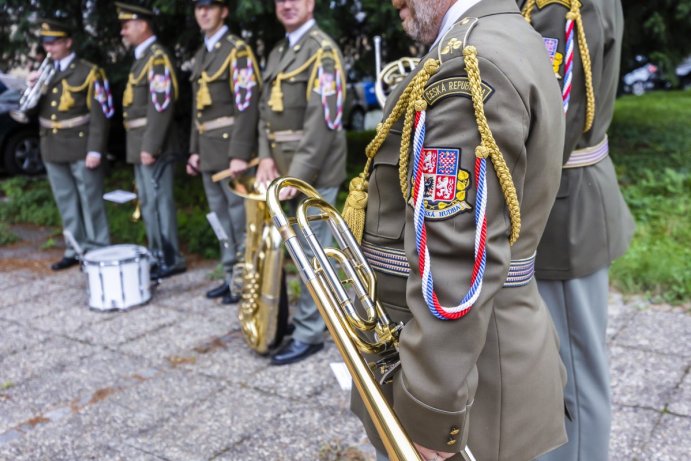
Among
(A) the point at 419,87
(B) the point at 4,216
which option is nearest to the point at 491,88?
(A) the point at 419,87

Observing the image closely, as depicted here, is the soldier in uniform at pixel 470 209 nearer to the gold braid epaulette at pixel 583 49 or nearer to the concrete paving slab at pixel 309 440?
the gold braid epaulette at pixel 583 49

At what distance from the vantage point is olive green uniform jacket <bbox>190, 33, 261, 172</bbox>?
16.0ft

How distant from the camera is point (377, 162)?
5.52ft

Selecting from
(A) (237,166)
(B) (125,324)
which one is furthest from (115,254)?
(A) (237,166)

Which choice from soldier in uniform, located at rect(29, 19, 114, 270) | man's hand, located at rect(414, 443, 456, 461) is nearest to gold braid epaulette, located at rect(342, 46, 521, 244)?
man's hand, located at rect(414, 443, 456, 461)

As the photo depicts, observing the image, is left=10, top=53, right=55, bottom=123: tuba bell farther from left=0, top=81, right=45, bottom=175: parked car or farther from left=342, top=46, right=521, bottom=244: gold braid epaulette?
left=342, top=46, right=521, bottom=244: gold braid epaulette

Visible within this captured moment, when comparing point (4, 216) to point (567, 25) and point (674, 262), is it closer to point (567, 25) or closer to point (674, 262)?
point (674, 262)

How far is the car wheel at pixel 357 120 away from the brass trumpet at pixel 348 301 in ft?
35.4

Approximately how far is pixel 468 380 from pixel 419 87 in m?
0.58

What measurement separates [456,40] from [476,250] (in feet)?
1.38

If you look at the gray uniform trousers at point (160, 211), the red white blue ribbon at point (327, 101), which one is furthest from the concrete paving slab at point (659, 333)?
the gray uniform trousers at point (160, 211)

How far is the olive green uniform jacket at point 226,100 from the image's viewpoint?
4.88 meters

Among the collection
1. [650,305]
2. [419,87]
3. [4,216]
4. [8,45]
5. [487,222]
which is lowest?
[4,216]

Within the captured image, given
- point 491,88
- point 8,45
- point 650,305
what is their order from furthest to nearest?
point 8,45 → point 650,305 → point 491,88
